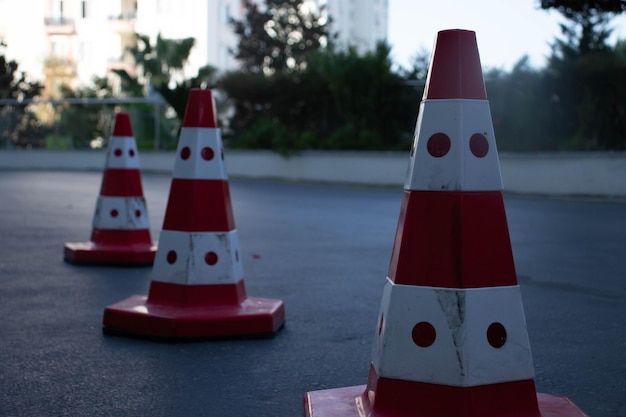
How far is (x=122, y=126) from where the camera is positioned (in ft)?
25.4

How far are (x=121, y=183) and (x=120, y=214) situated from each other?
0.93 ft

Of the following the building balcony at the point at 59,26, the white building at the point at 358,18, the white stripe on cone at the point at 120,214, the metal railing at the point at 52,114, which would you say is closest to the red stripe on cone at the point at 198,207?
the white stripe on cone at the point at 120,214

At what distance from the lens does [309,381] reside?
Result: 3.81 metres

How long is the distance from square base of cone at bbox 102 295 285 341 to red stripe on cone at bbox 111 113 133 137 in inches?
124

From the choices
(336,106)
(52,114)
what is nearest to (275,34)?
(52,114)

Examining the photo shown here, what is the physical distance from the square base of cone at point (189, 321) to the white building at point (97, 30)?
159ft

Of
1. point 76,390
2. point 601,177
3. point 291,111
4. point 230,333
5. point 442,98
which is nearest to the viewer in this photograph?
point 442,98

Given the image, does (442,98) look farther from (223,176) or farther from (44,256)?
(44,256)

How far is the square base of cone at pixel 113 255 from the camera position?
287 inches

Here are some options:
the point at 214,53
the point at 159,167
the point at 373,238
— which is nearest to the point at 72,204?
the point at 373,238

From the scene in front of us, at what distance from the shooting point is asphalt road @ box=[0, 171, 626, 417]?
11.8 feet

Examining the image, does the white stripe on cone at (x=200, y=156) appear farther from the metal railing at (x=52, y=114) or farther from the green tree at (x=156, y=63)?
the green tree at (x=156, y=63)

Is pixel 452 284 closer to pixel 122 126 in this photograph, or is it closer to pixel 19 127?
pixel 122 126

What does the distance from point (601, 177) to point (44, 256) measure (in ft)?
41.2
